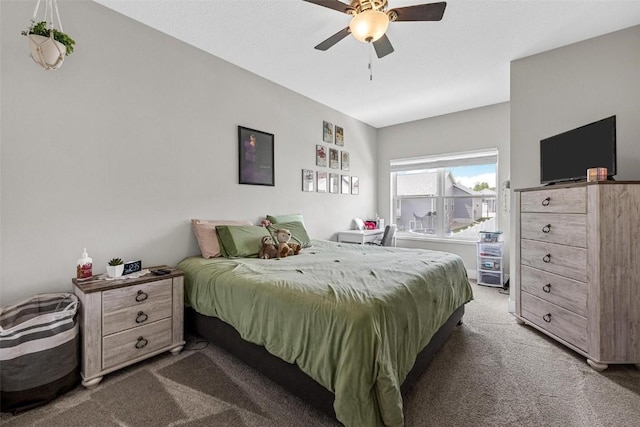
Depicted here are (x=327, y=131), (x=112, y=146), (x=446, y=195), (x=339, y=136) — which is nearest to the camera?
(x=112, y=146)

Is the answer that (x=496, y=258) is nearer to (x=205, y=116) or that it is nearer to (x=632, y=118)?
(x=632, y=118)

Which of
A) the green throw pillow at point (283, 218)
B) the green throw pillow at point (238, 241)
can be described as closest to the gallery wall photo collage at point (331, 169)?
the green throw pillow at point (283, 218)

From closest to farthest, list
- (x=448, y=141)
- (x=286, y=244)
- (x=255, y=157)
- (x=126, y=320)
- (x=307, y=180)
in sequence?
1. (x=126, y=320)
2. (x=286, y=244)
3. (x=255, y=157)
4. (x=307, y=180)
5. (x=448, y=141)

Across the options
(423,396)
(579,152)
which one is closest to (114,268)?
(423,396)

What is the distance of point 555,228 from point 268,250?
2.55 m

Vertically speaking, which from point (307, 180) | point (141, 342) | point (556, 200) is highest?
point (307, 180)

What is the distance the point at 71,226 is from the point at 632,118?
190 inches

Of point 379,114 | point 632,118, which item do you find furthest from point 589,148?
point 379,114

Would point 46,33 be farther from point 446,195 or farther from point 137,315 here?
point 446,195

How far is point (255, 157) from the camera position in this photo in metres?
3.23

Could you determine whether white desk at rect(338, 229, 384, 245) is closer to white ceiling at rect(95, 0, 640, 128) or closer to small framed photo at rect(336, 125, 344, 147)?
small framed photo at rect(336, 125, 344, 147)

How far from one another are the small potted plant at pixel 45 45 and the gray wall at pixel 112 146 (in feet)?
1.40

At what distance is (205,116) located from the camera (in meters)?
2.78

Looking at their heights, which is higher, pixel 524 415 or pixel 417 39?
pixel 417 39
